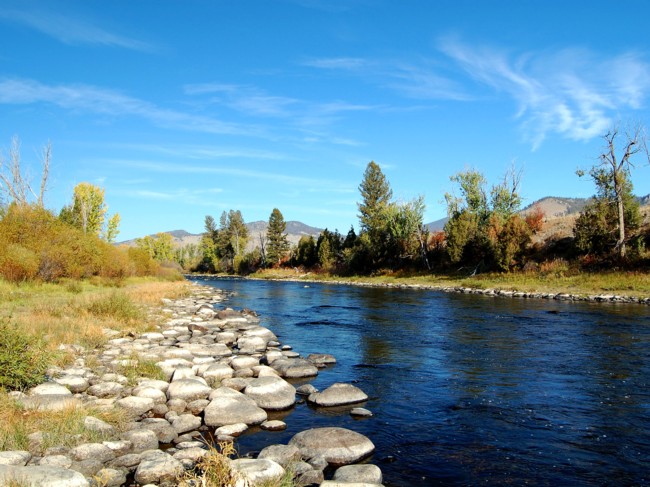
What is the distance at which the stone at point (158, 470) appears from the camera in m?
5.94

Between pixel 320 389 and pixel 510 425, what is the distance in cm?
424

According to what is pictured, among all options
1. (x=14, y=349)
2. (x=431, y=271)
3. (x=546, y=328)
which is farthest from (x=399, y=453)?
(x=431, y=271)

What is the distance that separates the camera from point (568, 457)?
23.1 feet

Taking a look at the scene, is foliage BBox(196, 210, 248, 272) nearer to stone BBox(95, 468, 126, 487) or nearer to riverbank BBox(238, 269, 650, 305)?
riverbank BBox(238, 269, 650, 305)

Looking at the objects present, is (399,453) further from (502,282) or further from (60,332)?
(502,282)

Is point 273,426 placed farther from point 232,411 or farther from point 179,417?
point 179,417

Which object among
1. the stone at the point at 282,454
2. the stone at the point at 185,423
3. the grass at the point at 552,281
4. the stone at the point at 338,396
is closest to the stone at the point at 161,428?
the stone at the point at 185,423

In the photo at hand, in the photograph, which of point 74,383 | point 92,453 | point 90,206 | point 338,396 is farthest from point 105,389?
point 90,206

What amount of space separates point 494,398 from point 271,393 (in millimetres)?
4746

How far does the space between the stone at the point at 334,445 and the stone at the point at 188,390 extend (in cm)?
276

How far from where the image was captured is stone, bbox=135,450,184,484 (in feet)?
19.5

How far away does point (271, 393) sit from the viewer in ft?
31.4

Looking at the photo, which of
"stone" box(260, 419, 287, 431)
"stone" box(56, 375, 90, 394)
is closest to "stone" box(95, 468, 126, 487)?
"stone" box(260, 419, 287, 431)

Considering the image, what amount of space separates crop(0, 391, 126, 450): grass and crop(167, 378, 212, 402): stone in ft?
4.86
